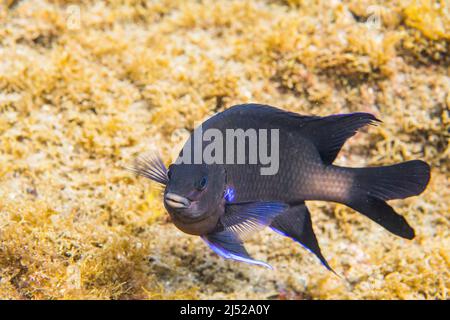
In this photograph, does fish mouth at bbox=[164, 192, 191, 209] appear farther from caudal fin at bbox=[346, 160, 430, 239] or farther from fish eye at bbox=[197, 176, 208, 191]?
caudal fin at bbox=[346, 160, 430, 239]

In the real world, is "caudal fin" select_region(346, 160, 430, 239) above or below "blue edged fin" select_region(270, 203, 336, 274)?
above

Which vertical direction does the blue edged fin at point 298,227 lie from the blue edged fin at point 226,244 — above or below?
below

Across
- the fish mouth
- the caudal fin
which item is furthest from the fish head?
the caudal fin

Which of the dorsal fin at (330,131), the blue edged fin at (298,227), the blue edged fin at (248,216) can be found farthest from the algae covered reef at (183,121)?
the dorsal fin at (330,131)

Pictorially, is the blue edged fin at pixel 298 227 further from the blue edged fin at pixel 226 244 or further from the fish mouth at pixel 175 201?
the fish mouth at pixel 175 201
